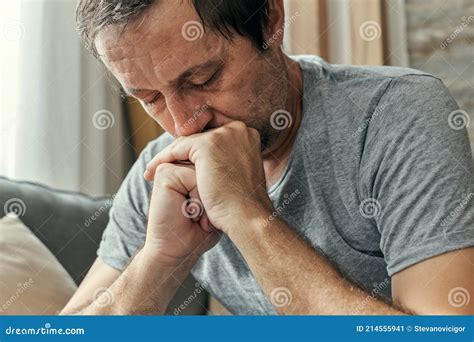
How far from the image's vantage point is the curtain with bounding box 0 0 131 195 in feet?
4.24

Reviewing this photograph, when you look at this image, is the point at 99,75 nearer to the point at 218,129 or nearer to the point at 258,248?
the point at 218,129

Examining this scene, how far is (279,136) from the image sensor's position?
889mm

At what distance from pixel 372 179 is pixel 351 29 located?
47 centimetres

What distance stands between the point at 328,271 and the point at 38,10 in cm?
86

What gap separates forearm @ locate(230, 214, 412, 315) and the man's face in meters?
0.16

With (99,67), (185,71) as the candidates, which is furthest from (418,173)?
(99,67)

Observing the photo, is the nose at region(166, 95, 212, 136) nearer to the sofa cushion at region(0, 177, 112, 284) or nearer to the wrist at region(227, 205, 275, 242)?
the wrist at region(227, 205, 275, 242)

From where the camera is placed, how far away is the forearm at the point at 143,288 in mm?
850

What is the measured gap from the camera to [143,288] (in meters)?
0.85

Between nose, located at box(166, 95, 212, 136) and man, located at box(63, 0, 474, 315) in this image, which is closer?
man, located at box(63, 0, 474, 315)

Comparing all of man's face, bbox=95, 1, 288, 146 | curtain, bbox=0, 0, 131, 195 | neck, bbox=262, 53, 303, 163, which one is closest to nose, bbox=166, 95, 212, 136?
man's face, bbox=95, 1, 288, 146

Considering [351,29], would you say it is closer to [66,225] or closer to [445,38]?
[445,38]

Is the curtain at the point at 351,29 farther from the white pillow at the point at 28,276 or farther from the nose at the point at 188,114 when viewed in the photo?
the white pillow at the point at 28,276

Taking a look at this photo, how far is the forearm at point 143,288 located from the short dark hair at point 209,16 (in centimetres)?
28
